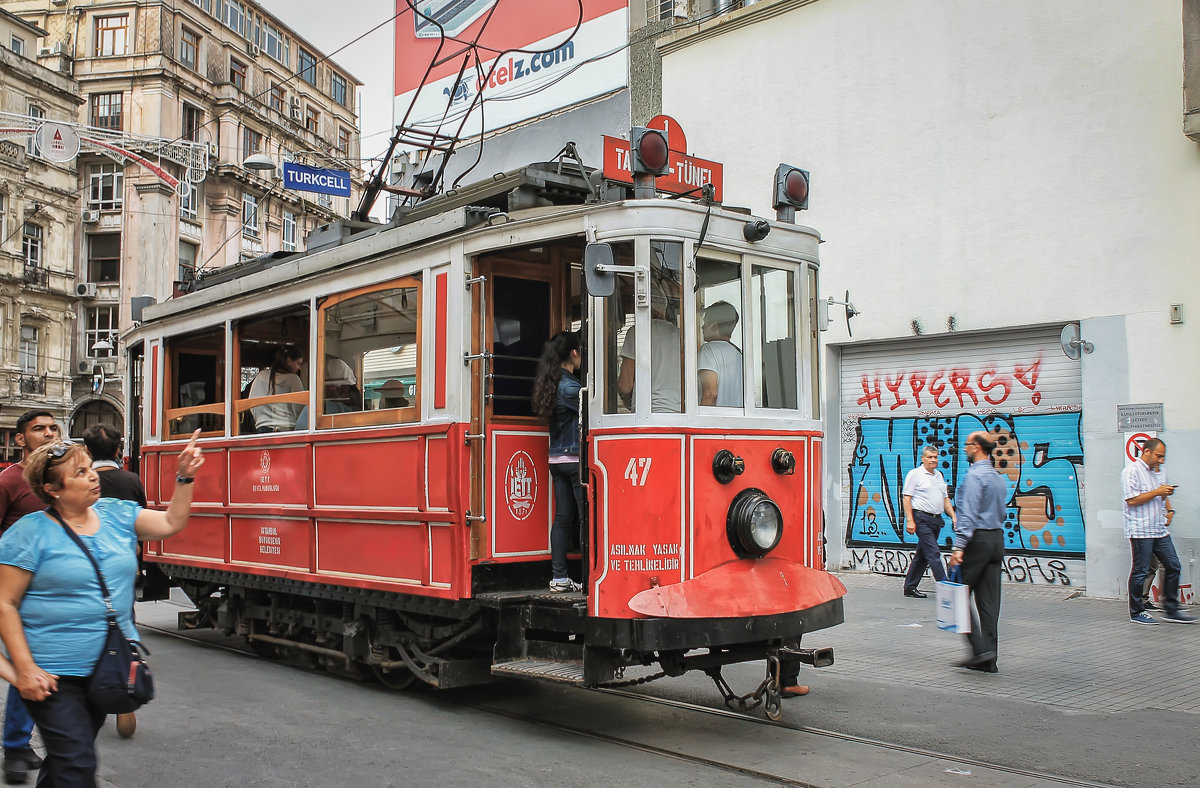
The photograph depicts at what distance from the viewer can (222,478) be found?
356 inches

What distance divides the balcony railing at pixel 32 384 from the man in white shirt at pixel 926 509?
35176mm

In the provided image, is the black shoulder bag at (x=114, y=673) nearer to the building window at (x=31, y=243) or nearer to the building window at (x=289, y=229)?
the building window at (x=31, y=243)

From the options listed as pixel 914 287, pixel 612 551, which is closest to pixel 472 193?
pixel 612 551

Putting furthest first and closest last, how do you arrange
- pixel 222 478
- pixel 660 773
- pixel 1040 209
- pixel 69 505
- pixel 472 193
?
pixel 1040 209 < pixel 222 478 < pixel 472 193 < pixel 660 773 < pixel 69 505

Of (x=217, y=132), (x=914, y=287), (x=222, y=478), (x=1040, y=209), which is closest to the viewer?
(x=222, y=478)

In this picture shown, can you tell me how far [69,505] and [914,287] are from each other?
36.7 ft

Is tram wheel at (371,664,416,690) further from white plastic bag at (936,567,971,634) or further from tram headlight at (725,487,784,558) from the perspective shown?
white plastic bag at (936,567,971,634)

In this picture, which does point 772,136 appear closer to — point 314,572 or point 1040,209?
point 1040,209

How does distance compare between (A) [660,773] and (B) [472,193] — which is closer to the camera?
(A) [660,773]

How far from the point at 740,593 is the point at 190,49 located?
150 feet

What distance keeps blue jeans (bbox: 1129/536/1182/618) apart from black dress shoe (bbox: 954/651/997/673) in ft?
9.80

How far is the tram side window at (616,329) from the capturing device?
20.1ft

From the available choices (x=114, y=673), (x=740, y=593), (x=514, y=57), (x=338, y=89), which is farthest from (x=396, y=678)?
(x=338, y=89)

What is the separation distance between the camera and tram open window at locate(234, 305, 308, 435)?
26.9 ft
